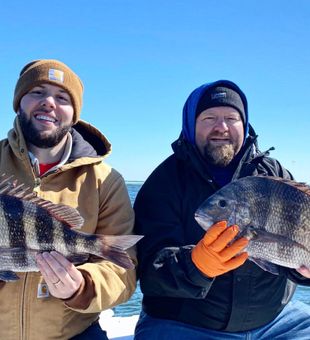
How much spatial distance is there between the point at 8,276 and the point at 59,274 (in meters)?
0.33

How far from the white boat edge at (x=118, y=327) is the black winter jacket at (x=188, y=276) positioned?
884mm

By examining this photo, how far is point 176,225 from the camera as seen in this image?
12.0 ft

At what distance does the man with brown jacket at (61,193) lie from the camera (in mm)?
3064

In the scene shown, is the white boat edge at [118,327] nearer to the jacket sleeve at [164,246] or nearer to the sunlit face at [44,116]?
the jacket sleeve at [164,246]

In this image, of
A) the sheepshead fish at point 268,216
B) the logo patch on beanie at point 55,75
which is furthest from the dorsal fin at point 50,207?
the logo patch on beanie at point 55,75

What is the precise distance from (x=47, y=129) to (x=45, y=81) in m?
0.41

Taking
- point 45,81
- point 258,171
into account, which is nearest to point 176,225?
point 258,171

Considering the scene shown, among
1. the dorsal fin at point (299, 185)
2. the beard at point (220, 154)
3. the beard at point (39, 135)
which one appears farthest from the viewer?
the beard at point (220, 154)

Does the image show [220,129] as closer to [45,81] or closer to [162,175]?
[162,175]

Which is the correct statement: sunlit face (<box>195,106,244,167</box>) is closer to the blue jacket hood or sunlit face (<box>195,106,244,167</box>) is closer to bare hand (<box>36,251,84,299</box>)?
the blue jacket hood

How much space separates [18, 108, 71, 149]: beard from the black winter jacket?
3.02ft

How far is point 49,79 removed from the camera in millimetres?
3508

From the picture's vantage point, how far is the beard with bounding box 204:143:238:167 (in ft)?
12.7

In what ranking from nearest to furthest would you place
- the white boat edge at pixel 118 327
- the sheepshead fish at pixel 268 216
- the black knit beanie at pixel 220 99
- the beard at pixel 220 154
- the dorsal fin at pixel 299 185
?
1. the sheepshead fish at pixel 268 216
2. the dorsal fin at pixel 299 185
3. the beard at pixel 220 154
4. the black knit beanie at pixel 220 99
5. the white boat edge at pixel 118 327
